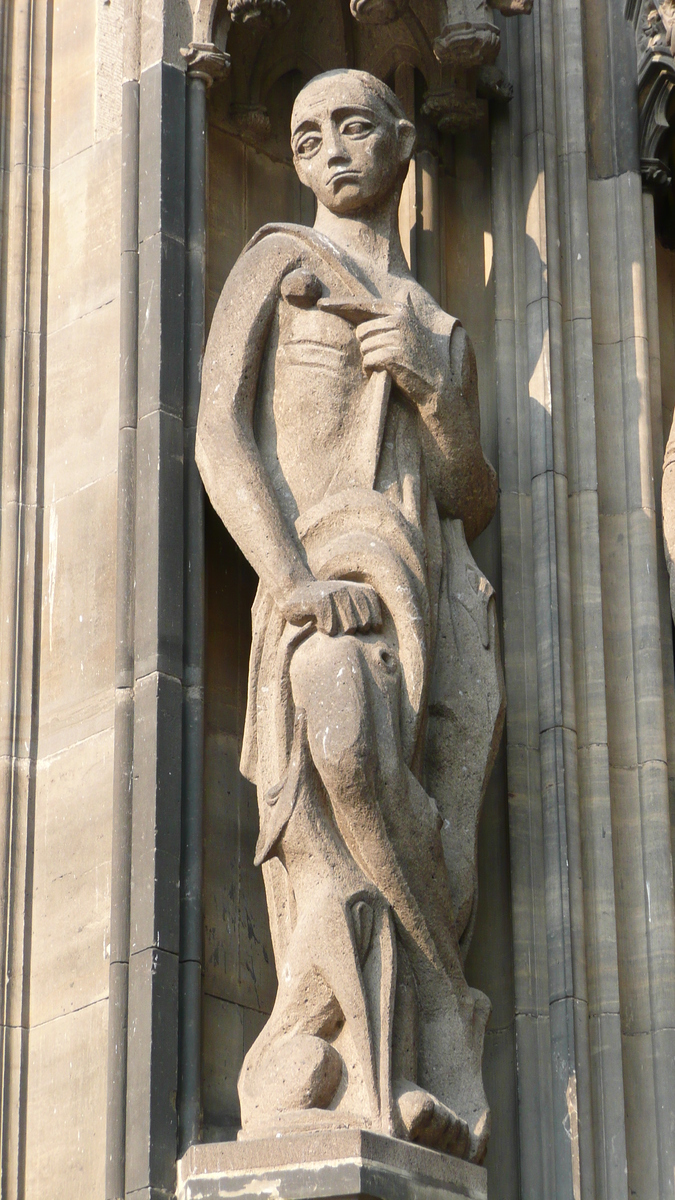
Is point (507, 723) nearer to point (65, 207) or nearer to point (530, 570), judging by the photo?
point (530, 570)

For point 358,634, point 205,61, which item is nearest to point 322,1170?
point 358,634

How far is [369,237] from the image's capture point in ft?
21.9

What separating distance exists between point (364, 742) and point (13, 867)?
1.13m

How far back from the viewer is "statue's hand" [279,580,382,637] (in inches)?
239

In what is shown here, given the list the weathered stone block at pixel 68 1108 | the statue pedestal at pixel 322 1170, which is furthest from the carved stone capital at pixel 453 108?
the statue pedestal at pixel 322 1170

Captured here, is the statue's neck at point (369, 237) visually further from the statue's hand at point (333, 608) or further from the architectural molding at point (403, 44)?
the statue's hand at point (333, 608)

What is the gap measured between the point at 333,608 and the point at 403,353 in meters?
0.74

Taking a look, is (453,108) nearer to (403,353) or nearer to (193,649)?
(403,353)

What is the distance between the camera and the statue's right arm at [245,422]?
620cm

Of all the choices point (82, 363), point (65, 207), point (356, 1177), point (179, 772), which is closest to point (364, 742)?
point (179, 772)

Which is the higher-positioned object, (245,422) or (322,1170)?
(245,422)

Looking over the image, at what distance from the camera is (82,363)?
6.89 metres

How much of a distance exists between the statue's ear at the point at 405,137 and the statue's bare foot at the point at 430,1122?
2.52 meters

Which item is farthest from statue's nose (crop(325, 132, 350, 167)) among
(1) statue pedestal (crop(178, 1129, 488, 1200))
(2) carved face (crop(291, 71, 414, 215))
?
(1) statue pedestal (crop(178, 1129, 488, 1200))
